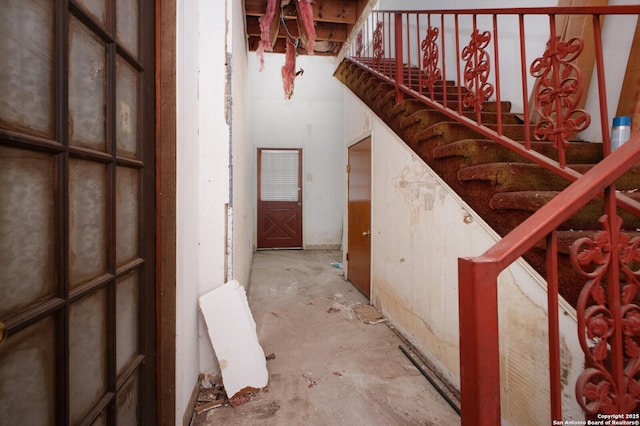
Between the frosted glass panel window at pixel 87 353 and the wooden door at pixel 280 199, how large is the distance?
523 centimetres

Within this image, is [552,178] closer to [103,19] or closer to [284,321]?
[103,19]

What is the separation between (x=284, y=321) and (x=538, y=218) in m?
2.42

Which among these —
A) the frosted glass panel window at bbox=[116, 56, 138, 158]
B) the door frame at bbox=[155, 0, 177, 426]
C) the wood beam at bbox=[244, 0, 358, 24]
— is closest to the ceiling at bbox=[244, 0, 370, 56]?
the wood beam at bbox=[244, 0, 358, 24]

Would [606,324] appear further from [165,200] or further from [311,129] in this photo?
[311,129]

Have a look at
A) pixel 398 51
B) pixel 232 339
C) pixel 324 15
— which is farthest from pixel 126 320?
pixel 324 15

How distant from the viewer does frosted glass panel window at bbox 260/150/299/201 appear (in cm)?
608

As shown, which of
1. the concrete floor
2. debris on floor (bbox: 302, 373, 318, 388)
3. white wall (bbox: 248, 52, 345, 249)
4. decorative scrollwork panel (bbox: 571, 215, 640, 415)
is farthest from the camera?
white wall (bbox: 248, 52, 345, 249)

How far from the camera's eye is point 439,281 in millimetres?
1924

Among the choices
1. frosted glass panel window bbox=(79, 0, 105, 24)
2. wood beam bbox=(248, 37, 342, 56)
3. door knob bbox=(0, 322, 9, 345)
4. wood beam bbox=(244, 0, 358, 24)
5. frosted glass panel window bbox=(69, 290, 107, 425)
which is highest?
wood beam bbox=(248, 37, 342, 56)

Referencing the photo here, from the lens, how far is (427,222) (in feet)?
6.78

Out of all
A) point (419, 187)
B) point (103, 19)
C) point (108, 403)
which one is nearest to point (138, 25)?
point (103, 19)

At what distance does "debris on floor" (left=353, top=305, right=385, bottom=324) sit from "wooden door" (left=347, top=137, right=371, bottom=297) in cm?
23

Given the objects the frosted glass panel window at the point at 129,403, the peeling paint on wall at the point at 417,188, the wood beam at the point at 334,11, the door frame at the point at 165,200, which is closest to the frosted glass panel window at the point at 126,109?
the door frame at the point at 165,200

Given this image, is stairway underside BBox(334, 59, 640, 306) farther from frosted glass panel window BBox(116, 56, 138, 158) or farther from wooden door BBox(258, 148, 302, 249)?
wooden door BBox(258, 148, 302, 249)
